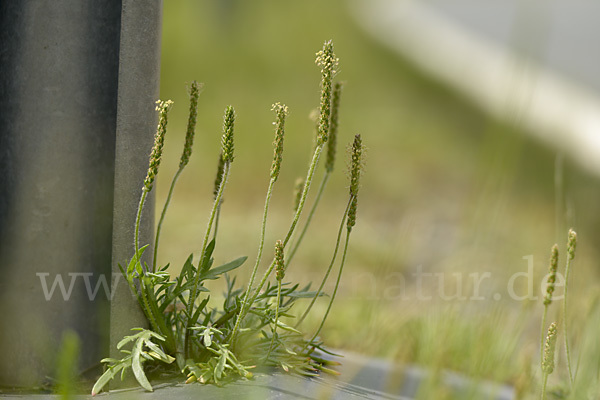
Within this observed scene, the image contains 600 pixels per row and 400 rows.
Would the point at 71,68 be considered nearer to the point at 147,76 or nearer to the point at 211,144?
the point at 147,76

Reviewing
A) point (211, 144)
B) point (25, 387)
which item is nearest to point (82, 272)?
point (25, 387)

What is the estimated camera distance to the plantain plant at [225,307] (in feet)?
4.60

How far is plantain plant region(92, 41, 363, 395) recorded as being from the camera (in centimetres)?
140

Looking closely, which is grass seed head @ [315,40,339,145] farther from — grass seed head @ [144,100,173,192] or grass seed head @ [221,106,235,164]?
grass seed head @ [144,100,173,192]

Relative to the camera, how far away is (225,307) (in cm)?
165

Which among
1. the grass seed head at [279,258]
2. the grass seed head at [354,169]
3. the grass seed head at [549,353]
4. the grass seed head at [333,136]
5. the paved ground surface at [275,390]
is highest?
the grass seed head at [333,136]

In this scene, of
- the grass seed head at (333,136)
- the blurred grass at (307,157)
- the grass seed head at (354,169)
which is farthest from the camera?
the blurred grass at (307,157)

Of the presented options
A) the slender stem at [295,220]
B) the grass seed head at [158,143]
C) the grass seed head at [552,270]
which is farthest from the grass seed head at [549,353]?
the grass seed head at [158,143]

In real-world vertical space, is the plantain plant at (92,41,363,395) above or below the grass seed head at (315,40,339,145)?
below

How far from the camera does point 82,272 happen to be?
5.25 feet

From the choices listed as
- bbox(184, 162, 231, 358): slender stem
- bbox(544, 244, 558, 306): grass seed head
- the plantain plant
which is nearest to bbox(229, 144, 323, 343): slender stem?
the plantain plant

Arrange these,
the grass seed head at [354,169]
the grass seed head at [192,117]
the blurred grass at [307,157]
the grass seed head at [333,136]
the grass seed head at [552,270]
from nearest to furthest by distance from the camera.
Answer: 1. the grass seed head at [552,270]
2. the grass seed head at [354,169]
3. the grass seed head at [192,117]
4. the grass seed head at [333,136]
5. the blurred grass at [307,157]

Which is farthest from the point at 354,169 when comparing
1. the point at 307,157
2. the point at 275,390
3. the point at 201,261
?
the point at 307,157

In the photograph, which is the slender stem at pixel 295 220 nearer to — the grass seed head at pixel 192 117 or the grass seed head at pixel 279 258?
the grass seed head at pixel 279 258
